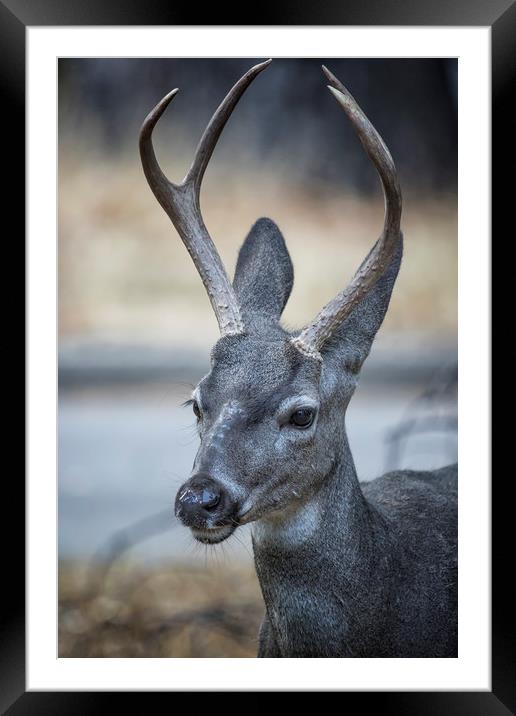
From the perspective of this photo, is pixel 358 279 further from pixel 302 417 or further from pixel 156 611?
pixel 156 611

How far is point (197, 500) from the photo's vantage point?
2.81 m

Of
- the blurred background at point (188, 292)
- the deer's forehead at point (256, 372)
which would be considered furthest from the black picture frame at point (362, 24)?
the deer's forehead at point (256, 372)

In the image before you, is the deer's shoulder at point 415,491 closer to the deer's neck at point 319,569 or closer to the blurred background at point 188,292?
the blurred background at point 188,292

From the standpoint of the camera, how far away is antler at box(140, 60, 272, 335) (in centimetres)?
328

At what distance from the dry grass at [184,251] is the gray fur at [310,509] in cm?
37

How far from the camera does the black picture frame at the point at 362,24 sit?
3436 mm

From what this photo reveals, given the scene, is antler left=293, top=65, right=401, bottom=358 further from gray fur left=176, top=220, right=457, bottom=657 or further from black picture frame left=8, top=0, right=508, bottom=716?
black picture frame left=8, top=0, right=508, bottom=716

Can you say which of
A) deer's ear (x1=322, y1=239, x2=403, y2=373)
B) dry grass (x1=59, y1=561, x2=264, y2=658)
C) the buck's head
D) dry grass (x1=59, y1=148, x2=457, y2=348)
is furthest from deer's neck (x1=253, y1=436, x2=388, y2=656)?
dry grass (x1=59, y1=148, x2=457, y2=348)

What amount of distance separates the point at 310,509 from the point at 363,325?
0.66 meters
